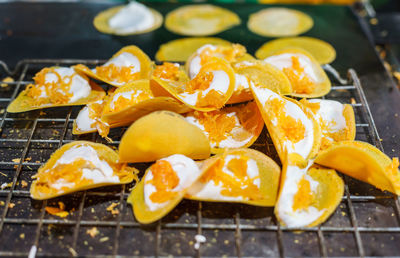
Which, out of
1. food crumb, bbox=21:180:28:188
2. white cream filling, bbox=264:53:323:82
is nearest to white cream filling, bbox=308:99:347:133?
white cream filling, bbox=264:53:323:82

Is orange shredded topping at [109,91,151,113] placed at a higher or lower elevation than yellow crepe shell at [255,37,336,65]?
higher

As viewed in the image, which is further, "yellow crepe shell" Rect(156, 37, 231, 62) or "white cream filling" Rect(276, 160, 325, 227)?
"yellow crepe shell" Rect(156, 37, 231, 62)

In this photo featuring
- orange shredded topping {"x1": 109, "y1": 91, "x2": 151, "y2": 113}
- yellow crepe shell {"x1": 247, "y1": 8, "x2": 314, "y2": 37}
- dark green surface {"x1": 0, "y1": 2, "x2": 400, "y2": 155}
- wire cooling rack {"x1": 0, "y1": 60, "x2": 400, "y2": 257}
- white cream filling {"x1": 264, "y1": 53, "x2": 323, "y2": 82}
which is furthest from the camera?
yellow crepe shell {"x1": 247, "y1": 8, "x2": 314, "y2": 37}

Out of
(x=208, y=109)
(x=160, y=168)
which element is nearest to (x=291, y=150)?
(x=208, y=109)

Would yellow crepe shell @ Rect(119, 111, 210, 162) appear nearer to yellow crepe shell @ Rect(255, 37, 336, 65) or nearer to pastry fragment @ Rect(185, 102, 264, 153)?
pastry fragment @ Rect(185, 102, 264, 153)

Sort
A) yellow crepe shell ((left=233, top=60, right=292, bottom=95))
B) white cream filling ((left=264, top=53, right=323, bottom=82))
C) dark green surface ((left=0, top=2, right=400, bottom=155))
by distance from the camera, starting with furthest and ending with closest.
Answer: dark green surface ((left=0, top=2, right=400, bottom=155)) < white cream filling ((left=264, top=53, right=323, bottom=82)) < yellow crepe shell ((left=233, top=60, right=292, bottom=95))

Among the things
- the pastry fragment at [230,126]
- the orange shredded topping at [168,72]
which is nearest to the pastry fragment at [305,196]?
the pastry fragment at [230,126]
